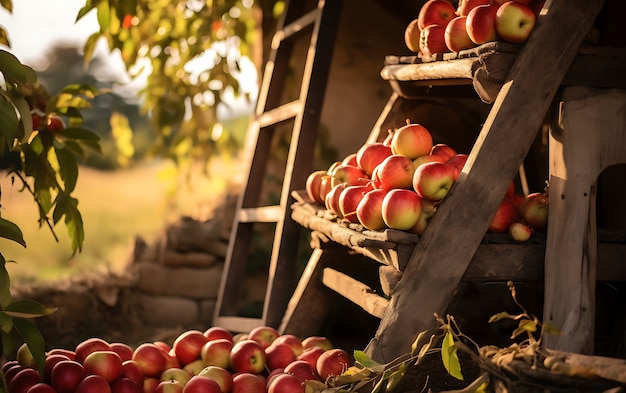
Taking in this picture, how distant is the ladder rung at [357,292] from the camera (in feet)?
7.40

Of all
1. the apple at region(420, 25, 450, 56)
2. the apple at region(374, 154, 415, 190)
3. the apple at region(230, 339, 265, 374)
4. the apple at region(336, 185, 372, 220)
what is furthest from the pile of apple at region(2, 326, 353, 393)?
the apple at region(420, 25, 450, 56)

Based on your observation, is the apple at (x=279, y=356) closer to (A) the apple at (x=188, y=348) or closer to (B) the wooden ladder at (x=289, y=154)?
(A) the apple at (x=188, y=348)

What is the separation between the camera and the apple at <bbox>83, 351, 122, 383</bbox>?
2344 millimetres

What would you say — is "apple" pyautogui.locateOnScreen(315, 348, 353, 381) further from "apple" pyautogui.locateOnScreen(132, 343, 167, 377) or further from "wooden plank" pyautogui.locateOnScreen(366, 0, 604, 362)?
"apple" pyautogui.locateOnScreen(132, 343, 167, 377)

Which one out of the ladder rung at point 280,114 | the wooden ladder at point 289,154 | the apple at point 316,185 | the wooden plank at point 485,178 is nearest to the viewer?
the wooden plank at point 485,178

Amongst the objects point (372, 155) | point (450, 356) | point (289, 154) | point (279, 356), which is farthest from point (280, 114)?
point (450, 356)

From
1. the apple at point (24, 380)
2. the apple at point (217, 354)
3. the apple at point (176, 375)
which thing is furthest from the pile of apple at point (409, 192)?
the apple at point (24, 380)

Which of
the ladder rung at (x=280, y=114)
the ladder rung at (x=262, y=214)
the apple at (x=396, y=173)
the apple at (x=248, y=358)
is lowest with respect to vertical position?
the apple at (x=248, y=358)

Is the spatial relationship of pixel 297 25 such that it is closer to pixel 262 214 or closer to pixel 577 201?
pixel 262 214

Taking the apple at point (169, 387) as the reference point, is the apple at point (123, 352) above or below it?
above

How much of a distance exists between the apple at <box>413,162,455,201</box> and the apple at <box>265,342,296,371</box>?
0.71 metres

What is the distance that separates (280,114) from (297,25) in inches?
16.2

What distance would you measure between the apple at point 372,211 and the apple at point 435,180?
118 mm

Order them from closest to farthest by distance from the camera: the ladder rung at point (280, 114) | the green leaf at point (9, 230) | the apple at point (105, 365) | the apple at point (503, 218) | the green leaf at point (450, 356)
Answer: the green leaf at point (450, 356) < the green leaf at point (9, 230) < the apple at point (503, 218) < the apple at point (105, 365) < the ladder rung at point (280, 114)
